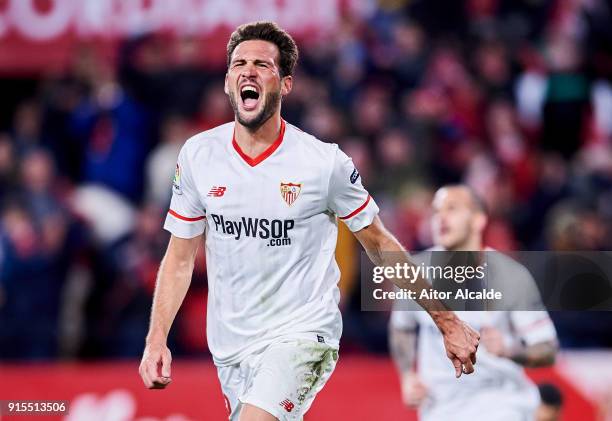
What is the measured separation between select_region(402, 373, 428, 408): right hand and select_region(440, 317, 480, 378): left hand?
175cm

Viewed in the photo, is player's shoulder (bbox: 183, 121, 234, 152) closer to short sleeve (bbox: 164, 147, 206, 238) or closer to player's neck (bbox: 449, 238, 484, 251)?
short sleeve (bbox: 164, 147, 206, 238)

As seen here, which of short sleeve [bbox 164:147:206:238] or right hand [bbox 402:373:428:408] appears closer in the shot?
short sleeve [bbox 164:147:206:238]

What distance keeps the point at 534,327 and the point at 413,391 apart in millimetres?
813

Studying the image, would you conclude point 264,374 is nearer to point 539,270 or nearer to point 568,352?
point 539,270

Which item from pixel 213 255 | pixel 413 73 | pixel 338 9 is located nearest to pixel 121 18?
pixel 338 9

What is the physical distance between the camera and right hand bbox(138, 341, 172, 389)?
4.89 metres

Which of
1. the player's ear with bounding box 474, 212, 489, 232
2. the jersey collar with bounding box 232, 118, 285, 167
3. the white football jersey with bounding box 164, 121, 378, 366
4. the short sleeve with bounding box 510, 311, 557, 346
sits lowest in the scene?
the short sleeve with bounding box 510, 311, 557, 346

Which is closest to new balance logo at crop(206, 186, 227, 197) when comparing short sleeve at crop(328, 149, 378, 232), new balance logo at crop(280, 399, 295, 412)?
short sleeve at crop(328, 149, 378, 232)

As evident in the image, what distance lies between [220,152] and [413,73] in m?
5.74

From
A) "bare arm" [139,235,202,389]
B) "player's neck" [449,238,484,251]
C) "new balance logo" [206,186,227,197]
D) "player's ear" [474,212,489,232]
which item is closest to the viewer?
"bare arm" [139,235,202,389]

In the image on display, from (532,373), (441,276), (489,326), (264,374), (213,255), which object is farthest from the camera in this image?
(532,373)

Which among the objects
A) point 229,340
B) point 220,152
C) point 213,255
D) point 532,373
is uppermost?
point 220,152

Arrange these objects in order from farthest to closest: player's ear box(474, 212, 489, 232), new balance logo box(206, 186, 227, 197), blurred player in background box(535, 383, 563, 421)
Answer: blurred player in background box(535, 383, 563, 421)
player's ear box(474, 212, 489, 232)
new balance logo box(206, 186, 227, 197)

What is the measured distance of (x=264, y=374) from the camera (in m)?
4.96
